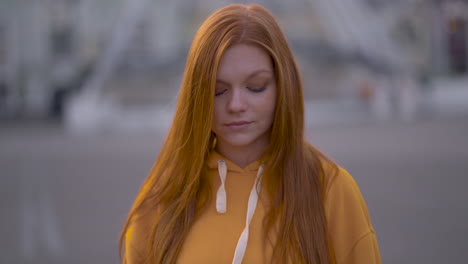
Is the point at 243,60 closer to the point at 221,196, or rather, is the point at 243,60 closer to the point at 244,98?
the point at 244,98

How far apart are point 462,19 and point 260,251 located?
33824 mm

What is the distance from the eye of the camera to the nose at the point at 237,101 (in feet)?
5.38

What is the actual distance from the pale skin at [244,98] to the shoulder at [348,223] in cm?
29

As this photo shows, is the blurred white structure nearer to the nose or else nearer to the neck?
the neck

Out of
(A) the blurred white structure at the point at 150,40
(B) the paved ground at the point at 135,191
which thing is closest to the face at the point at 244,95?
(B) the paved ground at the point at 135,191

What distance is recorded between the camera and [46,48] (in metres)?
32.2

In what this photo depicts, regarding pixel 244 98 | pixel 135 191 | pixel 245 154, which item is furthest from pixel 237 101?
pixel 135 191

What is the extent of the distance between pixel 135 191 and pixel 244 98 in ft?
23.0

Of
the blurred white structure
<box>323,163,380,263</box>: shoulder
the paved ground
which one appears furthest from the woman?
the blurred white structure

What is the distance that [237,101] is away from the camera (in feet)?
5.39

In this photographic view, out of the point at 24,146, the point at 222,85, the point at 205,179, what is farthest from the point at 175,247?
the point at 24,146

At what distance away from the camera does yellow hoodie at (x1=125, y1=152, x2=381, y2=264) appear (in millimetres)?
1613

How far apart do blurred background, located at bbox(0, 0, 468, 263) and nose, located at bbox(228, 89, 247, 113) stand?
3.95 m

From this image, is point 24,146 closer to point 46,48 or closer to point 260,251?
point 260,251
